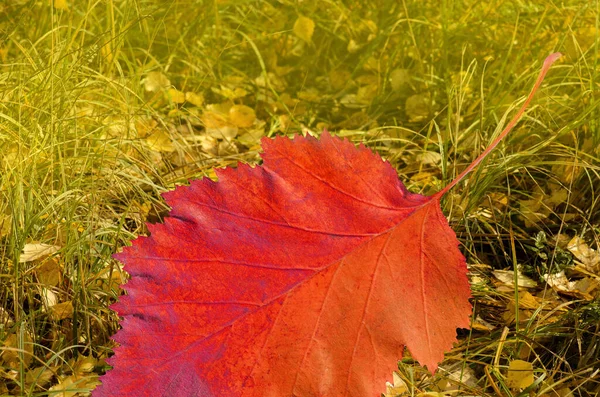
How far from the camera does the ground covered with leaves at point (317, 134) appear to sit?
1.60m

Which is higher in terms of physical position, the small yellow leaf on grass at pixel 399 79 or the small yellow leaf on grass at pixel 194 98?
the small yellow leaf on grass at pixel 194 98

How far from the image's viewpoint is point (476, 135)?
2.17 meters

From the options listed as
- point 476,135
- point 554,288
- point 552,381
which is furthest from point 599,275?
point 476,135

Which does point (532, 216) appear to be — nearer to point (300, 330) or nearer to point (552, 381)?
point (552, 381)

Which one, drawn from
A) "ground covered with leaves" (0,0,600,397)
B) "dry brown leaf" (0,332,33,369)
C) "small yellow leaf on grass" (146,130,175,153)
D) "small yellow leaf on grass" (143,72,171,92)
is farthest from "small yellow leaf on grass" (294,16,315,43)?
"dry brown leaf" (0,332,33,369)

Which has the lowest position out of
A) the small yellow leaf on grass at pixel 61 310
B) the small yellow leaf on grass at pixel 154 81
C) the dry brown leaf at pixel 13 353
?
the dry brown leaf at pixel 13 353

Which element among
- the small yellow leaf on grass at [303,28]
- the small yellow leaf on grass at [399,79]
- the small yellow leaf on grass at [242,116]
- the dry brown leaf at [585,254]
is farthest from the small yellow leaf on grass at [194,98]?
the dry brown leaf at [585,254]

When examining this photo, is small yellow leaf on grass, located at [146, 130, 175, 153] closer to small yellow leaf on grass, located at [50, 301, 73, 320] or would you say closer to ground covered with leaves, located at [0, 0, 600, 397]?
ground covered with leaves, located at [0, 0, 600, 397]

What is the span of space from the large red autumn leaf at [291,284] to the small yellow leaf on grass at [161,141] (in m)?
1.17

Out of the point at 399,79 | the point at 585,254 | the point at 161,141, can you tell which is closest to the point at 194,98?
the point at 161,141

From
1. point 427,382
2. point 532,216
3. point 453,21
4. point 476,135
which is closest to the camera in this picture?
point 427,382

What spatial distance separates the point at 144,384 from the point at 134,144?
1138mm

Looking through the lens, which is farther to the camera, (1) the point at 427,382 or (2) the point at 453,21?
(2) the point at 453,21

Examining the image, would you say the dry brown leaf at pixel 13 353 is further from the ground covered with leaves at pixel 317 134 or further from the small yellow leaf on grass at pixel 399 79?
the small yellow leaf on grass at pixel 399 79
